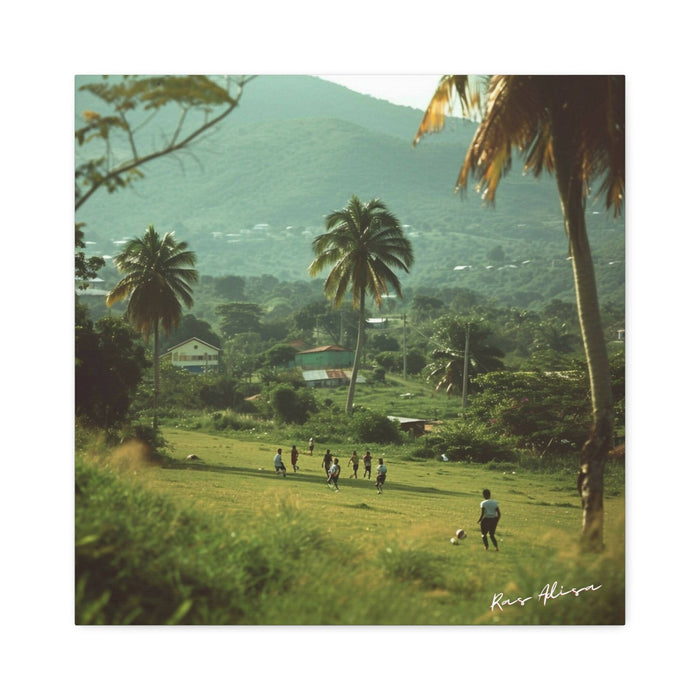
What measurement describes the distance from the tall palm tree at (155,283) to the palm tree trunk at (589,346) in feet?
13.4

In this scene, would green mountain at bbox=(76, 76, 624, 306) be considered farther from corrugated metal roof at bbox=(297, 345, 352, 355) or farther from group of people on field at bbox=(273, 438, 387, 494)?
group of people on field at bbox=(273, 438, 387, 494)

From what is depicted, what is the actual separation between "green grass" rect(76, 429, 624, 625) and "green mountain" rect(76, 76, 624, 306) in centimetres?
226

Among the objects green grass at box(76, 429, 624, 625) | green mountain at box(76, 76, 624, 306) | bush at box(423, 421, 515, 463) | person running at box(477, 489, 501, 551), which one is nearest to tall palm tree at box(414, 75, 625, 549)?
green mountain at box(76, 76, 624, 306)

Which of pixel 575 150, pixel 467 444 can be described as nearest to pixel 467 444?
pixel 467 444

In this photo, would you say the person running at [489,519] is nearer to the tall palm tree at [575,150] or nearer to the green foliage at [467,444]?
the tall palm tree at [575,150]

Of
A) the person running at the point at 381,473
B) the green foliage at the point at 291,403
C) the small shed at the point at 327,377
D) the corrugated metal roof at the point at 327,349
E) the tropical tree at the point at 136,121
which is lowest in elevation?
the person running at the point at 381,473

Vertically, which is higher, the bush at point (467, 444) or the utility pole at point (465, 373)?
the utility pole at point (465, 373)

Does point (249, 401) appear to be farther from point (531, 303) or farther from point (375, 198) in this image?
point (531, 303)

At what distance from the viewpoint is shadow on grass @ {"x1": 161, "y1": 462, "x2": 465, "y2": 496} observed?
8711mm

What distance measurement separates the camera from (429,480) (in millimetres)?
8883

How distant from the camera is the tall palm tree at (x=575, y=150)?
7.50 m

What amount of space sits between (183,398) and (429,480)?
3016 mm

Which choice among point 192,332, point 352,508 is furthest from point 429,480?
Answer: point 192,332
